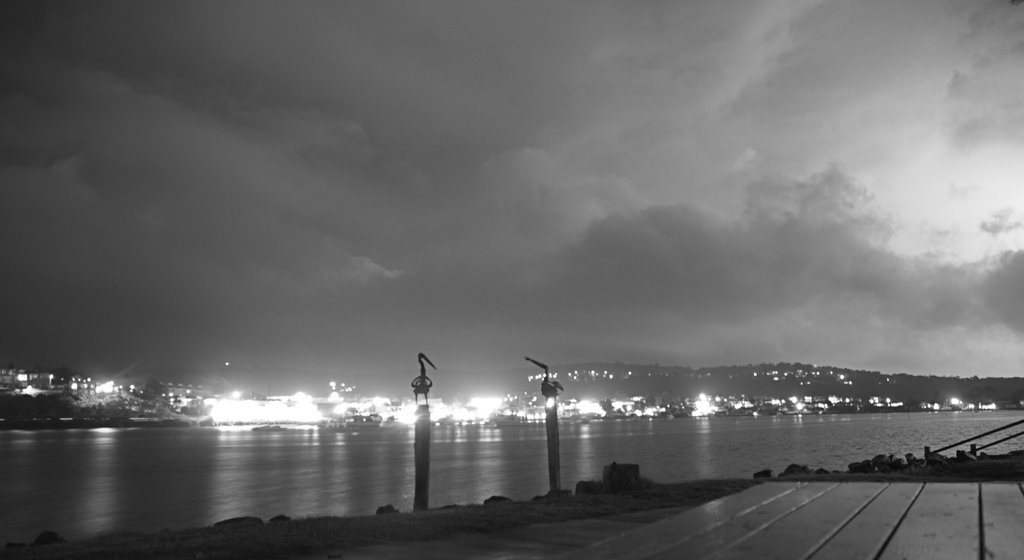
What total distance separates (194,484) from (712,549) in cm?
6265

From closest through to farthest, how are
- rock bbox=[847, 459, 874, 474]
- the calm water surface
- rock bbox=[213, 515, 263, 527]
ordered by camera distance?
rock bbox=[213, 515, 263, 527], rock bbox=[847, 459, 874, 474], the calm water surface

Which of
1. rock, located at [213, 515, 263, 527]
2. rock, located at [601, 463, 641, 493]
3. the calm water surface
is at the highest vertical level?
rock, located at [601, 463, 641, 493]

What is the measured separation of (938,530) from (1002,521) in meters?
0.64

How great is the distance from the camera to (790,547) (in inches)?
163

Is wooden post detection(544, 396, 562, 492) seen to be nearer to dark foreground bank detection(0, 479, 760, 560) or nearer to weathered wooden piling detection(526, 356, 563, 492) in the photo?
weathered wooden piling detection(526, 356, 563, 492)

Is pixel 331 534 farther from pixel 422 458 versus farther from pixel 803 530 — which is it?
pixel 422 458

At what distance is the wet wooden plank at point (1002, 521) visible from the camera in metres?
3.83

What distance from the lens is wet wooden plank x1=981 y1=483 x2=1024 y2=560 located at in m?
3.83

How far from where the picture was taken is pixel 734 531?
15.6ft

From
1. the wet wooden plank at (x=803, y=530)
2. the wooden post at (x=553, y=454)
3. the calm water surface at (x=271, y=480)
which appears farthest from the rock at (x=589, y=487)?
the calm water surface at (x=271, y=480)

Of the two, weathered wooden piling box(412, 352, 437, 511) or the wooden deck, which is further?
weathered wooden piling box(412, 352, 437, 511)

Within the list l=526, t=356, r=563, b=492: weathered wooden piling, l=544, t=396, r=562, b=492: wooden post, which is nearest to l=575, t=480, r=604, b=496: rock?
l=526, t=356, r=563, b=492: weathered wooden piling

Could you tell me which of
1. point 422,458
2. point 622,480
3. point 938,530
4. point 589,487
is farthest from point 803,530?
point 422,458

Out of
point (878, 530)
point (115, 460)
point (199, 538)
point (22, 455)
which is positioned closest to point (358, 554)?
point (199, 538)
